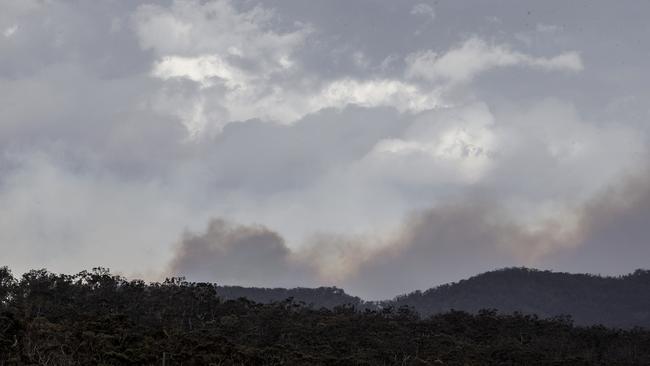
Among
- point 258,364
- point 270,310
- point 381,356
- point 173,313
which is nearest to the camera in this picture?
point 258,364

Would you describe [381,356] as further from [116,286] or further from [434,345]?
[116,286]

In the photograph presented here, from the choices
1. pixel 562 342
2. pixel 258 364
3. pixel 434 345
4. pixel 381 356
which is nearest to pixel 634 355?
pixel 562 342

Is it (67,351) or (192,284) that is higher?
(192,284)

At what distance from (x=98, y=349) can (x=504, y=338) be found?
80810 mm

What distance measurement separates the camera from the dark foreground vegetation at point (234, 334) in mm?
46156

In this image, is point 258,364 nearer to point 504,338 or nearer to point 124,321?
point 124,321

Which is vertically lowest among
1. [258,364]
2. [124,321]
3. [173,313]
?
[258,364]

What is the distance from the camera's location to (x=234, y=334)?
87.7 m

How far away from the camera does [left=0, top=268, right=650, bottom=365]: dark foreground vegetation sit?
1817 inches

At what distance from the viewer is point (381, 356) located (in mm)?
83125

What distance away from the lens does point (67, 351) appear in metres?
45.8

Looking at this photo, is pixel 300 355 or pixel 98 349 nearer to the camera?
pixel 98 349

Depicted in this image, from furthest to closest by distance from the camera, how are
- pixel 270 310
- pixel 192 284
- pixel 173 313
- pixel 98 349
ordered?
pixel 192 284 < pixel 270 310 < pixel 173 313 < pixel 98 349

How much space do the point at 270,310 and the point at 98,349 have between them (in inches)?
2472
